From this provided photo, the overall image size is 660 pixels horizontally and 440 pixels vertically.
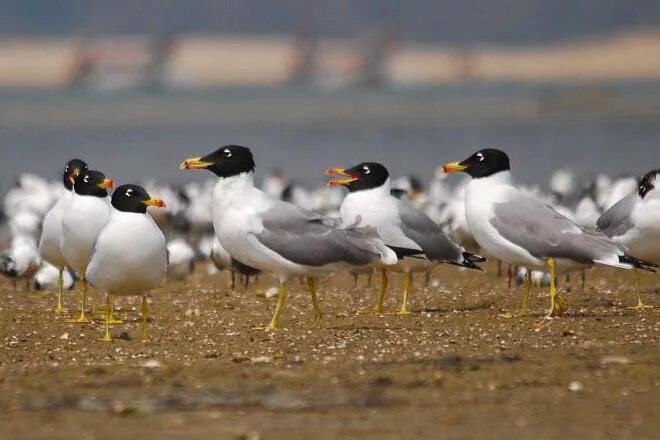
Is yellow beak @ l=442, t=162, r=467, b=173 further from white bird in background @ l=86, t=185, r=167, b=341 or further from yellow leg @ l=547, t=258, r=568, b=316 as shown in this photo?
white bird in background @ l=86, t=185, r=167, b=341

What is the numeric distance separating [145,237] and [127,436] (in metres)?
3.16

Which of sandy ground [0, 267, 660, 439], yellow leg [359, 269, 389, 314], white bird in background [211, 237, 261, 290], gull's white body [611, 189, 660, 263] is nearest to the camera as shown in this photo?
sandy ground [0, 267, 660, 439]

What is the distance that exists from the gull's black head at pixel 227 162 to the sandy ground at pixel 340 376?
99 cm

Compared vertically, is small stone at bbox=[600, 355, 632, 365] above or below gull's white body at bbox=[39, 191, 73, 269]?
below

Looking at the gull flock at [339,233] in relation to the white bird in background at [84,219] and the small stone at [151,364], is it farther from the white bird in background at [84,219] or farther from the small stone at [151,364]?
the small stone at [151,364]

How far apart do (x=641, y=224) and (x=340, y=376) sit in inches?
170

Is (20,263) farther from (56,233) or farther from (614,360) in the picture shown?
(614,360)

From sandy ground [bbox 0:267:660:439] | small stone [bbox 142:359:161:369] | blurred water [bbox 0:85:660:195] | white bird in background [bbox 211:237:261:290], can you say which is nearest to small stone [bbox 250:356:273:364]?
sandy ground [bbox 0:267:660:439]

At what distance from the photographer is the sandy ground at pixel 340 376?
779 cm

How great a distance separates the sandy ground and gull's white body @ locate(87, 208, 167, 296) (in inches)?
14.2


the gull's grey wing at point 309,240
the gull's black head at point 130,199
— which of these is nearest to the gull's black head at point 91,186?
the gull's black head at point 130,199

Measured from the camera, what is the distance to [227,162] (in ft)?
37.6

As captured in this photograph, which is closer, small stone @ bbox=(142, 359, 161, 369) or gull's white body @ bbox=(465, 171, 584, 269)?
small stone @ bbox=(142, 359, 161, 369)

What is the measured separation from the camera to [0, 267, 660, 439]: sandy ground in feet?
25.5
